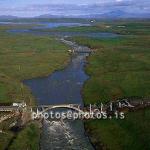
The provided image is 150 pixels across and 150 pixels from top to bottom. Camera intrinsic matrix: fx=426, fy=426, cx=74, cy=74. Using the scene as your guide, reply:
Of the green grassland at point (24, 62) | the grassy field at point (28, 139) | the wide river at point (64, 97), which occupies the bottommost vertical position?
the wide river at point (64, 97)

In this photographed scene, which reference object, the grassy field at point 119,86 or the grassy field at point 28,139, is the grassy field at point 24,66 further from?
the grassy field at point 119,86

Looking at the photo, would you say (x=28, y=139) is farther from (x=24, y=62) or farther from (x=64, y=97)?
(x=24, y=62)

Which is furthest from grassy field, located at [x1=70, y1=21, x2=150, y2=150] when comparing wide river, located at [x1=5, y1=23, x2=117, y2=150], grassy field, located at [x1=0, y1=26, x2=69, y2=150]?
grassy field, located at [x1=0, y1=26, x2=69, y2=150]

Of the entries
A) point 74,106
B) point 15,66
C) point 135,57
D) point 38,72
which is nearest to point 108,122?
point 74,106

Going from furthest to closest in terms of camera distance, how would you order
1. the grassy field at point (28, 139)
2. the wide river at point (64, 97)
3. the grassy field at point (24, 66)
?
1. the grassy field at point (24, 66)
2. the wide river at point (64, 97)
3. the grassy field at point (28, 139)

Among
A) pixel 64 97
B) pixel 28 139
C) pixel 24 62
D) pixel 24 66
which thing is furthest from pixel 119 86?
pixel 24 62

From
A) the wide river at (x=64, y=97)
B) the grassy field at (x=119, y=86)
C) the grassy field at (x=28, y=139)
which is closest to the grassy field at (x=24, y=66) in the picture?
the grassy field at (x=28, y=139)

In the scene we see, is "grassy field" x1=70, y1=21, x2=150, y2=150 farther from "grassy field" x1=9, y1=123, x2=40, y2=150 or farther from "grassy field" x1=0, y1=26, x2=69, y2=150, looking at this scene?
"grassy field" x1=0, y1=26, x2=69, y2=150
